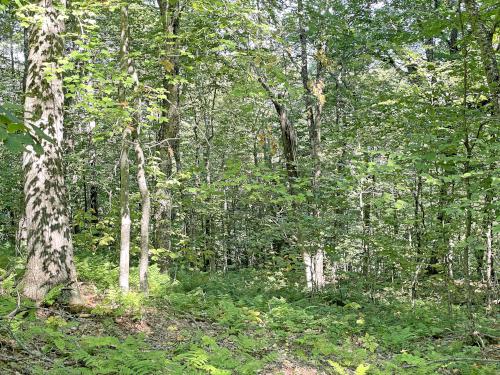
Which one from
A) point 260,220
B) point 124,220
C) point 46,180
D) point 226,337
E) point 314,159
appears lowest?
point 226,337

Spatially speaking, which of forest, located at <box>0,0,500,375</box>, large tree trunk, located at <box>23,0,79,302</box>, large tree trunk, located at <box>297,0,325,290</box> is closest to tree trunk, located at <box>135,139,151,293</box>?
forest, located at <box>0,0,500,375</box>

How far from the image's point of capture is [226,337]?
652 centimetres

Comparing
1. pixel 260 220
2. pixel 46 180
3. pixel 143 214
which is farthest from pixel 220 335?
pixel 260 220

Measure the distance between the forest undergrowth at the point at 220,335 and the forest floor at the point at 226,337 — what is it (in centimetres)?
2

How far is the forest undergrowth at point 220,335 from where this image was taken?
14.6 ft

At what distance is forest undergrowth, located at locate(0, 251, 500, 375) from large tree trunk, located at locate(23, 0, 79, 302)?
0.45m

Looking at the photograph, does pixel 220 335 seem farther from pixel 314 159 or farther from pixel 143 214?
pixel 314 159

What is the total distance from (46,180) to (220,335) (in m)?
3.73

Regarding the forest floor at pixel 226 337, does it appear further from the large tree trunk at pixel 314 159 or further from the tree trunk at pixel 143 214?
the large tree trunk at pixel 314 159

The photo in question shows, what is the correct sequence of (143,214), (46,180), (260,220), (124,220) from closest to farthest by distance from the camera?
(46,180), (124,220), (143,214), (260,220)

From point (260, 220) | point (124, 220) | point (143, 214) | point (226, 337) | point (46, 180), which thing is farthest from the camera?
point (260, 220)

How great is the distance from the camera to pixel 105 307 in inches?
249

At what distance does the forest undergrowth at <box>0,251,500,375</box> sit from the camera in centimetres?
446

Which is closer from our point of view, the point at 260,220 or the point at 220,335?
the point at 220,335
